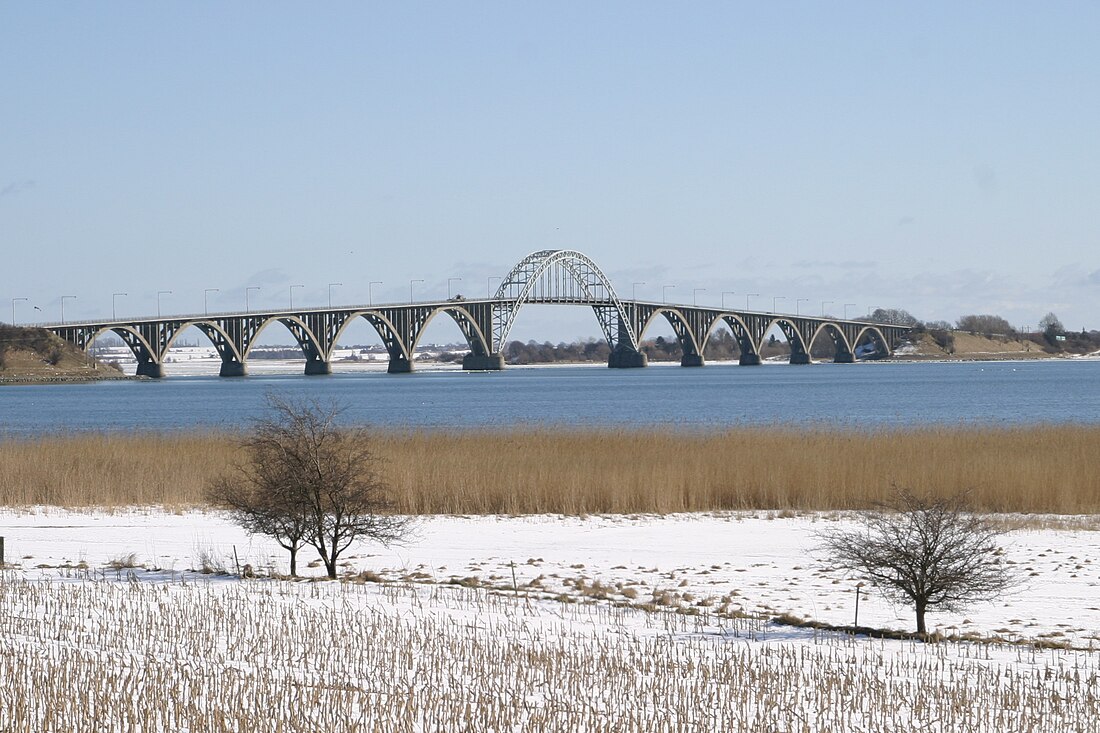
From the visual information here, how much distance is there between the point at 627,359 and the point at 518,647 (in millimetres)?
160362

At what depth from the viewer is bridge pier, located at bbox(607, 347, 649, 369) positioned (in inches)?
6594

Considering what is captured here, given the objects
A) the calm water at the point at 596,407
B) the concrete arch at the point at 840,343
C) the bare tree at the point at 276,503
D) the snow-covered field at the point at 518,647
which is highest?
the concrete arch at the point at 840,343

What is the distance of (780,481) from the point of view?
2338 cm

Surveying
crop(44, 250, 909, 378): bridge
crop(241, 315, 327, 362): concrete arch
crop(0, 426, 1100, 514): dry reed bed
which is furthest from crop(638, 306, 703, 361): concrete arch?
crop(0, 426, 1100, 514): dry reed bed

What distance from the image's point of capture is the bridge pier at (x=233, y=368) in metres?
125

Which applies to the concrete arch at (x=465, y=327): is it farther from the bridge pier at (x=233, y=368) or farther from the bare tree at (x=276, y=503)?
the bare tree at (x=276, y=503)

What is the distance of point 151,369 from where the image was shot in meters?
120

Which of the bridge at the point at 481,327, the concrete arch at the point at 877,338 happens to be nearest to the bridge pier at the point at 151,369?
the bridge at the point at 481,327

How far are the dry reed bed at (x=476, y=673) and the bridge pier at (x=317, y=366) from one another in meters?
117

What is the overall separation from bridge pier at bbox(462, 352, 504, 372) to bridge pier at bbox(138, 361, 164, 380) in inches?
1491

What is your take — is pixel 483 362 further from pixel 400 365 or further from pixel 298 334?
pixel 298 334

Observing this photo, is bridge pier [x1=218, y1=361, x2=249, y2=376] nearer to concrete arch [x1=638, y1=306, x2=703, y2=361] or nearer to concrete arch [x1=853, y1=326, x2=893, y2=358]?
concrete arch [x1=638, y1=306, x2=703, y2=361]

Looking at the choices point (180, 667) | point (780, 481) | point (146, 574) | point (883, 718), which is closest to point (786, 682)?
point (883, 718)

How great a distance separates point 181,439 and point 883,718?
24273mm
